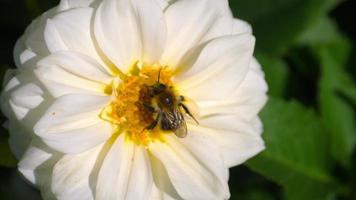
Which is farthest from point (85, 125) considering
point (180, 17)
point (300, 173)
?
point (300, 173)

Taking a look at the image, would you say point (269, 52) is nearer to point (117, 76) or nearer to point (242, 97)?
point (242, 97)

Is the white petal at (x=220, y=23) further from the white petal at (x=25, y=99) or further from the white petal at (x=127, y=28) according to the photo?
the white petal at (x=25, y=99)

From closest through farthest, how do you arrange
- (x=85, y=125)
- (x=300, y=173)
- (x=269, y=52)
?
(x=85, y=125), (x=300, y=173), (x=269, y=52)

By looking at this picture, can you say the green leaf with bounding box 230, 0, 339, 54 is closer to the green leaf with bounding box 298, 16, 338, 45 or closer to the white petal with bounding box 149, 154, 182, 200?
the green leaf with bounding box 298, 16, 338, 45

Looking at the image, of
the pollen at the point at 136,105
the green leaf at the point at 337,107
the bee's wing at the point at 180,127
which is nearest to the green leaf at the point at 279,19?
the green leaf at the point at 337,107

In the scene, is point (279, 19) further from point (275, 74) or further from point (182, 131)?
point (182, 131)

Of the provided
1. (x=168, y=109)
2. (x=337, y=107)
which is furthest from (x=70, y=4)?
(x=337, y=107)

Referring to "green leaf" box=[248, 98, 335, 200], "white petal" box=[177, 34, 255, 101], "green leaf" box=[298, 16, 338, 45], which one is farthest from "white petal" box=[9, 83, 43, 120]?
"green leaf" box=[298, 16, 338, 45]
